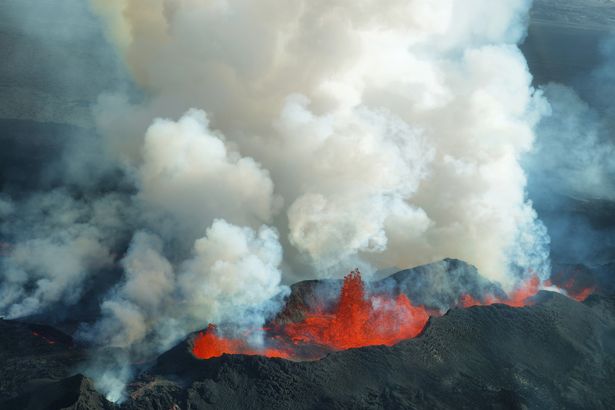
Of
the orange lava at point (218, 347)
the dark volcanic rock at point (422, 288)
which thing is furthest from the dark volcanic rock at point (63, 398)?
the dark volcanic rock at point (422, 288)

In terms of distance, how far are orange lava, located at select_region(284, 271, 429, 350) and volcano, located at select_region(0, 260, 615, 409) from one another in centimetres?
73

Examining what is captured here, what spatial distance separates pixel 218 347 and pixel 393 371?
5.67 metres

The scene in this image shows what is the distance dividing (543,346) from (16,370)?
1588cm

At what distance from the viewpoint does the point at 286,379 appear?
55.5 feet

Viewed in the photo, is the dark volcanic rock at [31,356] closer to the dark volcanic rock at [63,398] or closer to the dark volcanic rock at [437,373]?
the dark volcanic rock at [63,398]

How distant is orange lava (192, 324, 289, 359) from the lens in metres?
19.2

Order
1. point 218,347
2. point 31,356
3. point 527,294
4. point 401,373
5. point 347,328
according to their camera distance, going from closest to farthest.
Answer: point 401,373 < point 31,356 < point 218,347 < point 347,328 < point 527,294

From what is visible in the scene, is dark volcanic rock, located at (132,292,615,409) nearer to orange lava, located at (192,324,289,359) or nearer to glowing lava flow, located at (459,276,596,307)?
orange lava, located at (192,324,289,359)

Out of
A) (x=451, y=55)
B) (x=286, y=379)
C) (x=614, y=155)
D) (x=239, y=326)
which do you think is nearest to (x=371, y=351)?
(x=286, y=379)

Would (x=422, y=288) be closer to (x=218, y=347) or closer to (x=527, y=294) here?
(x=527, y=294)

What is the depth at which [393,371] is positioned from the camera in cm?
1739

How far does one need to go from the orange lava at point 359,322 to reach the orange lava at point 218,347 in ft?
3.87

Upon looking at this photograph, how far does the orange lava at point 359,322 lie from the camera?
67.0ft

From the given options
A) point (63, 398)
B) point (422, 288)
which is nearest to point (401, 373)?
point (422, 288)
